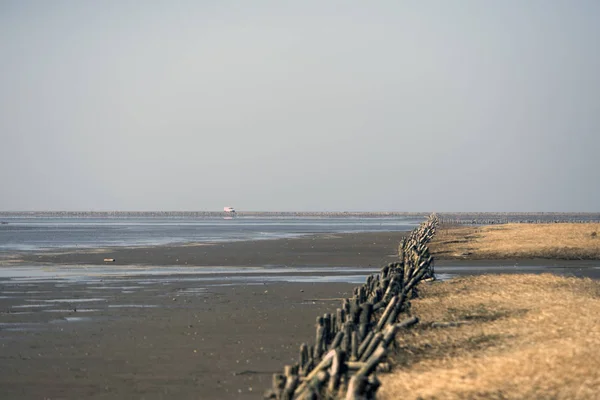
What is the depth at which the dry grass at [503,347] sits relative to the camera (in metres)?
9.91

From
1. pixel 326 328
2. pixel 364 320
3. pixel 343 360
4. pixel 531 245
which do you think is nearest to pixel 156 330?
pixel 364 320

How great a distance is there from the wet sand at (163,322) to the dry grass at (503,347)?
7.52 ft

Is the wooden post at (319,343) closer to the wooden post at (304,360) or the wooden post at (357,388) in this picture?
the wooden post at (304,360)

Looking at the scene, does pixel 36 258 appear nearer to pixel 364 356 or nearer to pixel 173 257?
pixel 173 257

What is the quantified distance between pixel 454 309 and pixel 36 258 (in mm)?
29017

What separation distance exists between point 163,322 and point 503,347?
26.8ft

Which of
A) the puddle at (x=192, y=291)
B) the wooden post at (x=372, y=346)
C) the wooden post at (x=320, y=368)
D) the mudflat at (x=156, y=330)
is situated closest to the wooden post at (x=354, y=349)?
the wooden post at (x=372, y=346)

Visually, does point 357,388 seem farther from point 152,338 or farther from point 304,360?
point 152,338

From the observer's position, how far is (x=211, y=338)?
53.0 ft

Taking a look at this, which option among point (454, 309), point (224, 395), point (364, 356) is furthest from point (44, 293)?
point (364, 356)

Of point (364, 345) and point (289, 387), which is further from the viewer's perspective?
point (364, 345)

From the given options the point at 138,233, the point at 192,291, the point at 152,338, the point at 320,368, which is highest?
the point at 138,233

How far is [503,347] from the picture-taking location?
41.4 ft

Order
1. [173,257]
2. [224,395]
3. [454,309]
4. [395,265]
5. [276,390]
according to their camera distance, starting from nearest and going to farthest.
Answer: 1. [276,390]
2. [224,395]
3. [454,309]
4. [395,265]
5. [173,257]
